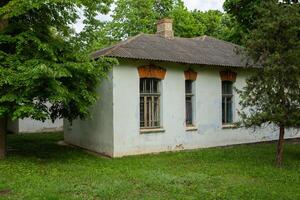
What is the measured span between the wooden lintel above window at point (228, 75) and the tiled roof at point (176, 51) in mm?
513

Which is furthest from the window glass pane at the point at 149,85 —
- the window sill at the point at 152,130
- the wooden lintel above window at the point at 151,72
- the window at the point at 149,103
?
the window sill at the point at 152,130

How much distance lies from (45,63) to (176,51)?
6959 mm

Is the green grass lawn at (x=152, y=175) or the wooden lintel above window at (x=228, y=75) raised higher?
the wooden lintel above window at (x=228, y=75)

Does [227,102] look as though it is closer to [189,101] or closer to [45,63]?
[189,101]

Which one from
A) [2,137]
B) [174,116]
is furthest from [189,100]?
[2,137]

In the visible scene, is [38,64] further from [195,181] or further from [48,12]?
[195,181]

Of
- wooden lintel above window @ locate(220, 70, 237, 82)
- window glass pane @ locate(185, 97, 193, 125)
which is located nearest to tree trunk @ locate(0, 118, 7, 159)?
window glass pane @ locate(185, 97, 193, 125)

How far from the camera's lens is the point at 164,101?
1703cm

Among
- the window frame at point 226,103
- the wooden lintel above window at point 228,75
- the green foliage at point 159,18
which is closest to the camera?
the wooden lintel above window at point 228,75

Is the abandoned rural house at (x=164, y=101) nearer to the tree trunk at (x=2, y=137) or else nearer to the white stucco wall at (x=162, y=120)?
the white stucco wall at (x=162, y=120)

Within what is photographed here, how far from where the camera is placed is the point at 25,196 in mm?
9305

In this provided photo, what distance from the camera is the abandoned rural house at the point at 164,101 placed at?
15.9 m

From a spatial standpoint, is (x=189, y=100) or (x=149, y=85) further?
(x=189, y=100)

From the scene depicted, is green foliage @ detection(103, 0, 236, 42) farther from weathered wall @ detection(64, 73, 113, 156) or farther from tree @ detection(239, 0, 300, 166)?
tree @ detection(239, 0, 300, 166)
